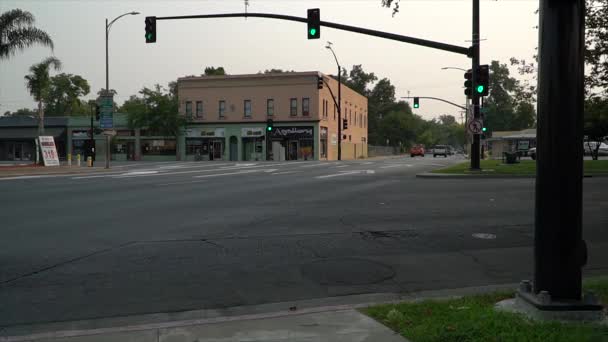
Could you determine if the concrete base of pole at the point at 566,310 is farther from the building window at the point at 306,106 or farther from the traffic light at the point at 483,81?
the building window at the point at 306,106

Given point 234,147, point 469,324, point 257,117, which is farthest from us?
point 234,147

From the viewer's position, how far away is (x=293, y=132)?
55688 millimetres

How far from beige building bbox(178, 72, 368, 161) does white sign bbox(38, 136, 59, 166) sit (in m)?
21.3

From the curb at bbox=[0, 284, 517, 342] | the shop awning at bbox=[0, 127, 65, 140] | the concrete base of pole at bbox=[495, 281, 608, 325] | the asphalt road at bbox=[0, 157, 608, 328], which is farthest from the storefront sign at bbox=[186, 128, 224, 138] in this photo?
the concrete base of pole at bbox=[495, 281, 608, 325]

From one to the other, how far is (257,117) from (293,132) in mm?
4570

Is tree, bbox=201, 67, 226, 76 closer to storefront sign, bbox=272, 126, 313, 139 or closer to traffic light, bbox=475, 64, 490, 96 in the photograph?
storefront sign, bbox=272, 126, 313, 139

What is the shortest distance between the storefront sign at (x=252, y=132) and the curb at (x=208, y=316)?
51472 millimetres

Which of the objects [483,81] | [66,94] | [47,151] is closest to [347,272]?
[483,81]

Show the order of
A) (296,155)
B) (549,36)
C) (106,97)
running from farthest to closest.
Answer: (296,155) < (106,97) < (549,36)

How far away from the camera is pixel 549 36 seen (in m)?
4.30

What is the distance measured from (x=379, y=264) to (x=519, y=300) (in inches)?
94.0

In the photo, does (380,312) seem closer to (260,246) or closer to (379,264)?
(379,264)

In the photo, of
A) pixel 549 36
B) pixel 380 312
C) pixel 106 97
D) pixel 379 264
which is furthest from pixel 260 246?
pixel 106 97

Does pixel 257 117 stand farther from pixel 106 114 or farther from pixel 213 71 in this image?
pixel 213 71
